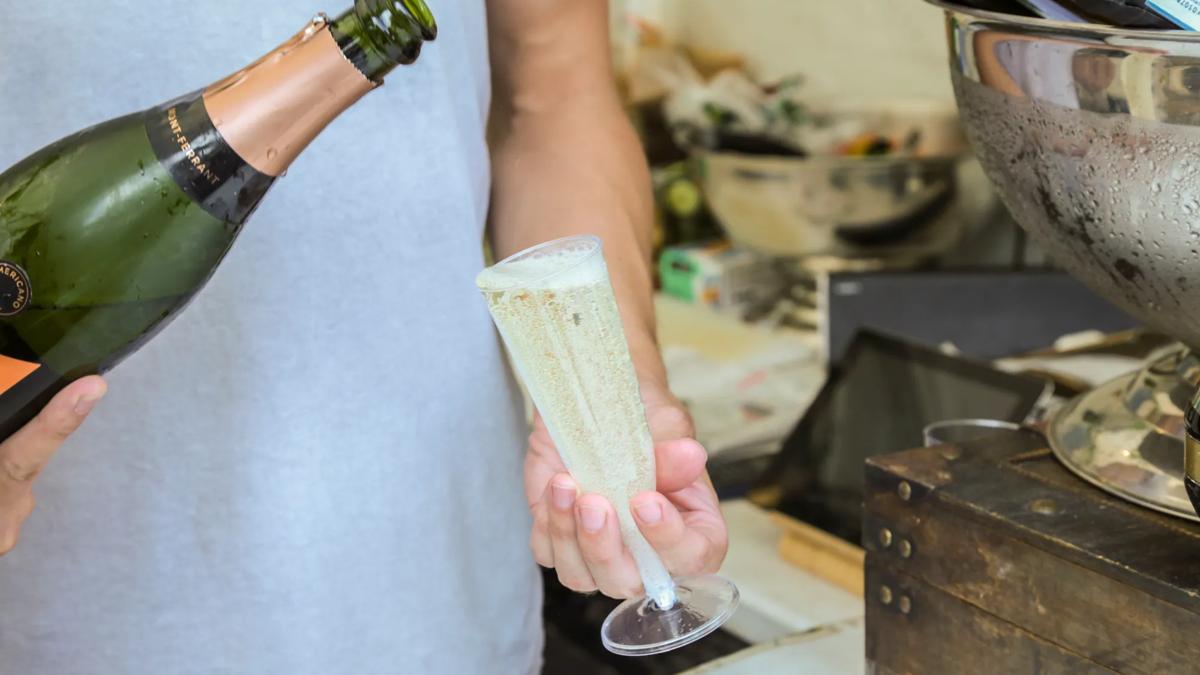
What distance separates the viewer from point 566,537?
2.09 feet

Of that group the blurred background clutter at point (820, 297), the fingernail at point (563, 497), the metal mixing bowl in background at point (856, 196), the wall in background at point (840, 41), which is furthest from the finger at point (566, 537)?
the wall in background at point (840, 41)

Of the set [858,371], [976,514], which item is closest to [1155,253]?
[976,514]

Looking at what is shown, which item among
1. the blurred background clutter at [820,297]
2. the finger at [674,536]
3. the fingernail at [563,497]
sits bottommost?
the blurred background clutter at [820,297]

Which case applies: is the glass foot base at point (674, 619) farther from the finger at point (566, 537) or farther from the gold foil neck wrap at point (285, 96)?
the gold foil neck wrap at point (285, 96)

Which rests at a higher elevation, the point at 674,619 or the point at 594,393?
the point at 594,393

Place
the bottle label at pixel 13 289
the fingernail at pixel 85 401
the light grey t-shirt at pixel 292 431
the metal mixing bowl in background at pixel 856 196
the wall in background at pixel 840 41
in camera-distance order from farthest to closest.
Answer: the wall in background at pixel 840 41 < the metal mixing bowl in background at pixel 856 196 < the light grey t-shirt at pixel 292 431 < the bottle label at pixel 13 289 < the fingernail at pixel 85 401

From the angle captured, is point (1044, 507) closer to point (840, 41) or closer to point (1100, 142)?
point (1100, 142)

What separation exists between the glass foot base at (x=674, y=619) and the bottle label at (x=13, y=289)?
1.15 ft

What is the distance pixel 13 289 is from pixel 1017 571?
21.4 inches

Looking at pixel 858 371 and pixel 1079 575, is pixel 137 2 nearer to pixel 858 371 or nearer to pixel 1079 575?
pixel 1079 575

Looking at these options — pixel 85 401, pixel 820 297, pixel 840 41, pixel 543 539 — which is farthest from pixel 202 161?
pixel 840 41

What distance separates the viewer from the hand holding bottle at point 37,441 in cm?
58

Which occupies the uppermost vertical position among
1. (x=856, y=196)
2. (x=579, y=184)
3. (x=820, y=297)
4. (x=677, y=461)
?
(x=579, y=184)

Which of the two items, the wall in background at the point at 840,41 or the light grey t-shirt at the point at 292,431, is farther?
the wall in background at the point at 840,41
